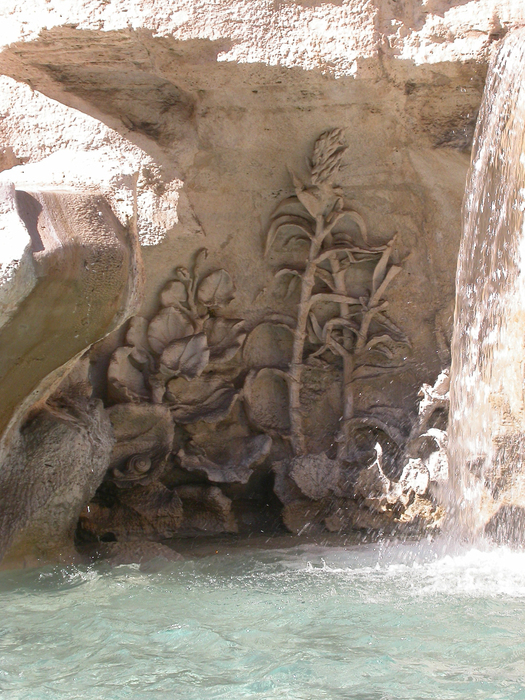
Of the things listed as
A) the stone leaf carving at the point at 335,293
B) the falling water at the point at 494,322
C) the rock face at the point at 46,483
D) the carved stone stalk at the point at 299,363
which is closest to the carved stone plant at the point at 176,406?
the carved stone stalk at the point at 299,363

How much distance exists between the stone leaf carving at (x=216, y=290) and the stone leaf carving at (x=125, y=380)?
1.25 ft

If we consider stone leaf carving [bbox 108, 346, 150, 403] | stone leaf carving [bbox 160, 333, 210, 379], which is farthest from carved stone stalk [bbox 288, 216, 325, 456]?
stone leaf carving [bbox 108, 346, 150, 403]

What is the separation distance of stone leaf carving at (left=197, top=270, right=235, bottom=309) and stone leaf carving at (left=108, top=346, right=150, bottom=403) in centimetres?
38

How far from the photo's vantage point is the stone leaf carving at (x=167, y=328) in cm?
370

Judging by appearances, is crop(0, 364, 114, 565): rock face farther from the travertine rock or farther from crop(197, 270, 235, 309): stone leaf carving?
crop(197, 270, 235, 309): stone leaf carving

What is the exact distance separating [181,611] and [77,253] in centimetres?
113

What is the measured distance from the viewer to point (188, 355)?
3.71 metres

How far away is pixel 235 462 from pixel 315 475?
0.36m

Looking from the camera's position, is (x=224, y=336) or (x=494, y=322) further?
(x=224, y=336)

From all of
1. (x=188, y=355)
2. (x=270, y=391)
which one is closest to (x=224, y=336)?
(x=188, y=355)

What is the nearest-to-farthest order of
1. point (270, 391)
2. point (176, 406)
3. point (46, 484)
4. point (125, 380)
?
point (46, 484) < point (125, 380) < point (176, 406) < point (270, 391)

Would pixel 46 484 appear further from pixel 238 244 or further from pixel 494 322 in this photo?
pixel 494 322

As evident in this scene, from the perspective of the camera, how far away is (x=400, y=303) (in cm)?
381

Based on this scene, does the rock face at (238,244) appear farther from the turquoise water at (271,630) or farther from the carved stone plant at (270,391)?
the turquoise water at (271,630)
